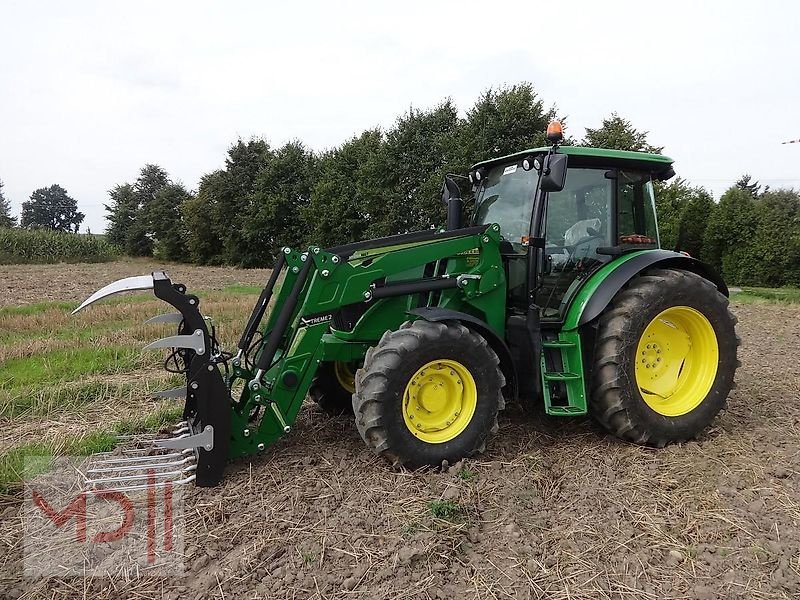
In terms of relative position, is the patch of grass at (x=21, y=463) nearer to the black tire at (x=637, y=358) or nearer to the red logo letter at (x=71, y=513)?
the red logo letter at (x=71, y=513)

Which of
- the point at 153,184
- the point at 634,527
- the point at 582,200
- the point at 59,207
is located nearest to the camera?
the point at 634,527

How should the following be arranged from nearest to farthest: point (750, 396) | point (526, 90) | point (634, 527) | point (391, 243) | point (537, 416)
Result: point (634, 527)
point (391, 243)
point (537, 416)
point (750, 396)
point (526, 90)

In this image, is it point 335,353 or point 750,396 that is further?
point 750,396

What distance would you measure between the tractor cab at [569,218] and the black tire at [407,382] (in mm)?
854

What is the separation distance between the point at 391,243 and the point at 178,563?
2486 mm

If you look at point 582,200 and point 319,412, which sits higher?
point 582,200

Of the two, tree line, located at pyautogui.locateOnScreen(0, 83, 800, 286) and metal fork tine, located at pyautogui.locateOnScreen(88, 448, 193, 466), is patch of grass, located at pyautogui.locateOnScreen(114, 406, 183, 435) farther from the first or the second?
tree line, located at pyautogui.locateOnScreen(0, 83, 800, 286)

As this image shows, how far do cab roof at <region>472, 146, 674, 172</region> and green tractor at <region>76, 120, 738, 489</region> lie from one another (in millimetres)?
18

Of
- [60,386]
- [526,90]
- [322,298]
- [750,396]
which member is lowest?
[750,396]

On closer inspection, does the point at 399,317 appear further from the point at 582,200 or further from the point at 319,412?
the point at 582,200

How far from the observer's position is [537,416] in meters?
4.87

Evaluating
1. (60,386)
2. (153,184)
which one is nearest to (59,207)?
(153,184)

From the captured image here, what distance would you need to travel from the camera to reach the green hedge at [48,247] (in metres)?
31.2

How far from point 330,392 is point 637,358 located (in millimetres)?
2524
